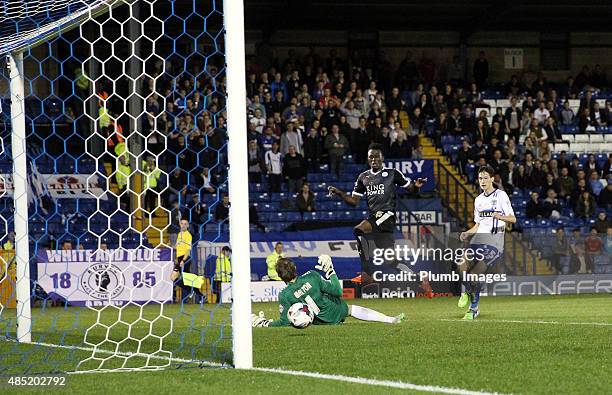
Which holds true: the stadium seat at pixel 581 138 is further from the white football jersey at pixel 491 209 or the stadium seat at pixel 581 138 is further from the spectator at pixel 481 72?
the white football jersey at pixel 491 209

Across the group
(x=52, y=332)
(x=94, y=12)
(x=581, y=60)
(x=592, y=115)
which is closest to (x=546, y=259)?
(x=592, y=115)

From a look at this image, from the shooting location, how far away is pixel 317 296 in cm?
1063

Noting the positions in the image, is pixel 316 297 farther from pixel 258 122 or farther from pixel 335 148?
pixel 258 122

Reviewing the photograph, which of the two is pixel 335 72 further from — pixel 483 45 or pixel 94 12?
pixel 94 12

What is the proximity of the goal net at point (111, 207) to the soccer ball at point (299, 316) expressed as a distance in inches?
23.9

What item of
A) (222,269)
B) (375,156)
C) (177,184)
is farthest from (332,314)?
(177,184)

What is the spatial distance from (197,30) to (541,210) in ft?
35.5

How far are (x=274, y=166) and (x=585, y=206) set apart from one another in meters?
7.32

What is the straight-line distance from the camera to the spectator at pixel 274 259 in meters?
20.1

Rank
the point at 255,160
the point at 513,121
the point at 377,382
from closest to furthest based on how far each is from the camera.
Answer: the point at 377,382 < the point at 255,160 < the point at 513,121

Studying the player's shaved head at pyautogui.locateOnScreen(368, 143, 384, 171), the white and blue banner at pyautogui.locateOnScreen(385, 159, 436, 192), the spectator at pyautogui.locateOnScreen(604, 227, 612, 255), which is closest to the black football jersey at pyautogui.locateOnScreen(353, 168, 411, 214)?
the player's shaved head at pyautogui.locateOnScreen(368, 143, 384, 171)

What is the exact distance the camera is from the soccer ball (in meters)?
10.3

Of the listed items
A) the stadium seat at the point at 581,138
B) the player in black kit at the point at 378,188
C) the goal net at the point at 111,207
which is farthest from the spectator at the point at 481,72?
the player in black kit at the point at 378,188

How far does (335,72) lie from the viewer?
28297mm
